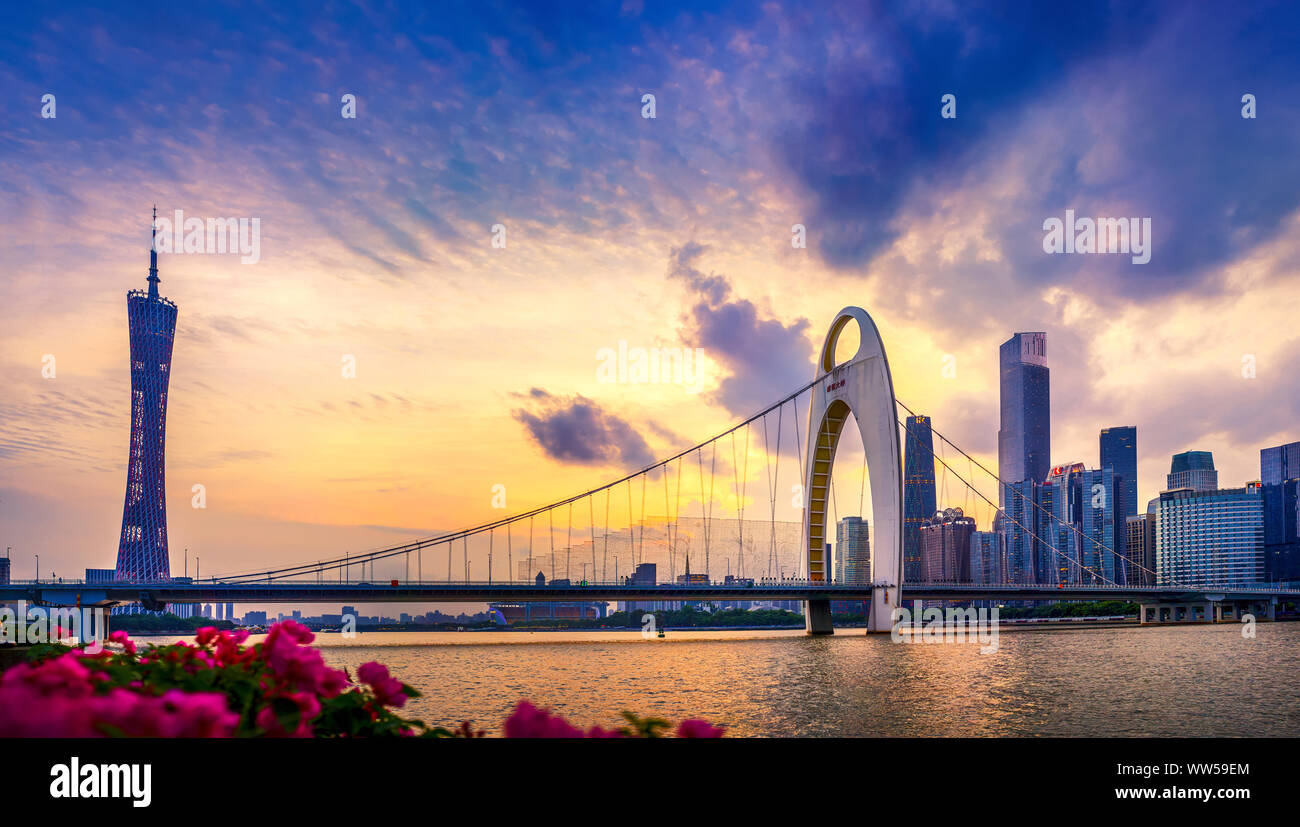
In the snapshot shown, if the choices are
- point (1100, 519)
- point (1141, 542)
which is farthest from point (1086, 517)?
point (1141, 542)

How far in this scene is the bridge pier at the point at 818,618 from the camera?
2279 inches

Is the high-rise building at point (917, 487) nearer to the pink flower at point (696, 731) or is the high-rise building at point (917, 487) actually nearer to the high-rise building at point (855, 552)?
the high-rise building at point (855, 552)

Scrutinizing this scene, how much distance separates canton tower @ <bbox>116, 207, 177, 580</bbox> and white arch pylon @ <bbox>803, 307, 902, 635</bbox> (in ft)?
230

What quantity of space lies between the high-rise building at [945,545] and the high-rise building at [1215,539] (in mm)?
31234

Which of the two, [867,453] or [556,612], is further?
[556,612]

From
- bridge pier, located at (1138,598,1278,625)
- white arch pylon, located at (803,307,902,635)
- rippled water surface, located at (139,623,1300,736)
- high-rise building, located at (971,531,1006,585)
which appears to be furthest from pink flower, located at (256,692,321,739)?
high-rise building, located at (971,531,1006,585)

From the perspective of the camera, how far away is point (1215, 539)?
133 metres

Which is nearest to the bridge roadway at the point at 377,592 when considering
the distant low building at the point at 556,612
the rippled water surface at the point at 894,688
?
the rippled water surface at the point at 894,688

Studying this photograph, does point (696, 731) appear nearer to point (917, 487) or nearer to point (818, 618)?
point (818, 618)

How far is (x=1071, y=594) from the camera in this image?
5959cm

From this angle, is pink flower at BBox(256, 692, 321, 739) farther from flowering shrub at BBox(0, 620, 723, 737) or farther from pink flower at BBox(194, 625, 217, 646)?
pink flower at BBox(194, 625, 217, 646)

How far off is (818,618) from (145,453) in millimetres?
75311
